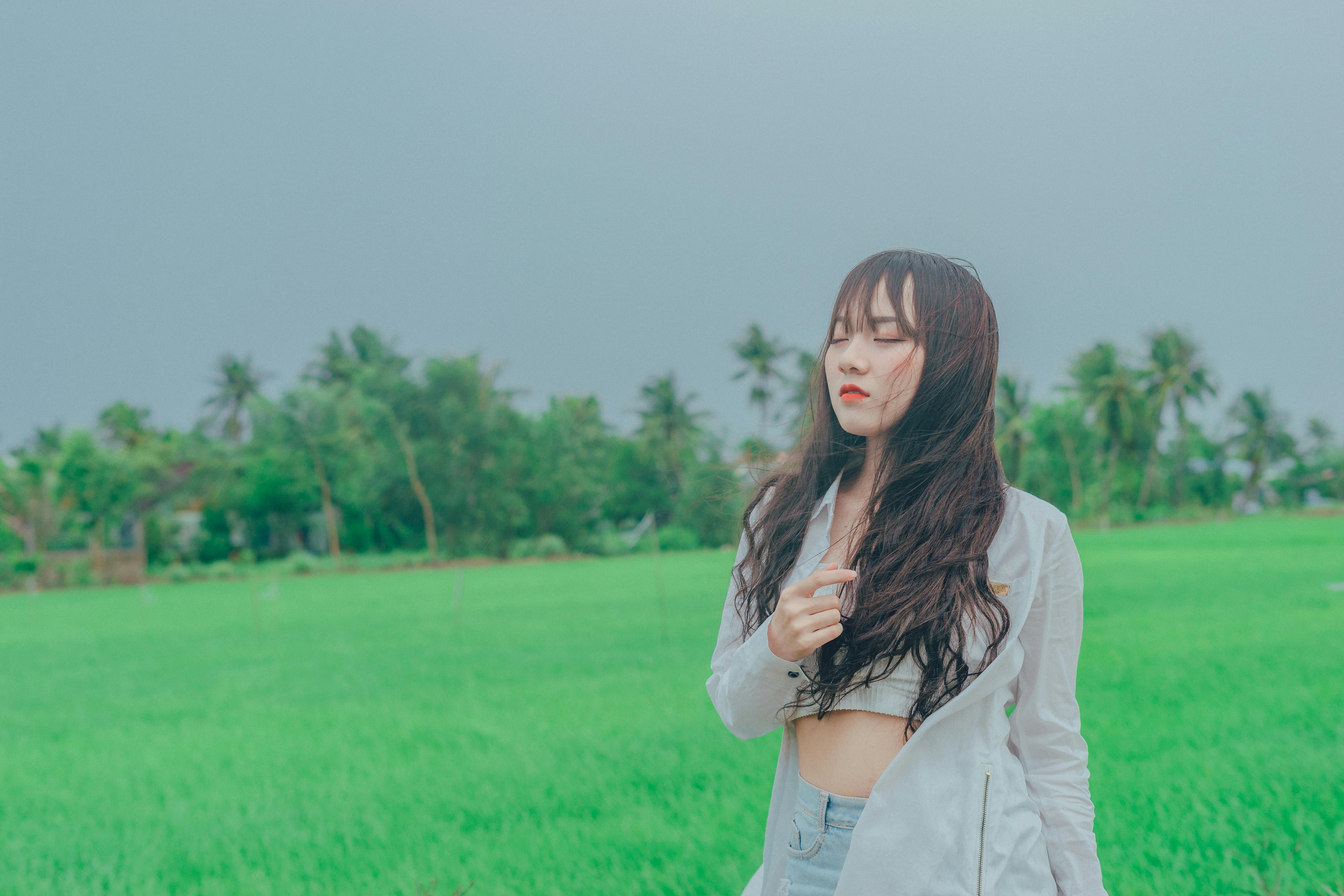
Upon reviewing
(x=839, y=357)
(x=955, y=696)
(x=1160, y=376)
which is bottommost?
(x=955, y=696)

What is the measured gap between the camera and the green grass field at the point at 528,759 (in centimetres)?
395

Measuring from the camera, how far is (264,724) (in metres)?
7.35

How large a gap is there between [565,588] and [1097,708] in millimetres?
14412

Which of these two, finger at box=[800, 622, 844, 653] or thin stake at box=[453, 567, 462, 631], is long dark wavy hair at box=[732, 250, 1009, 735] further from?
thin stake at box=[453, 567, 462, 631]

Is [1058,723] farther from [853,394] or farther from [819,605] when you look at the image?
[853,394]

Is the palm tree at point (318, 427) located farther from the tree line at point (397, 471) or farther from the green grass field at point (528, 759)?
the green grass field at point (528, 759)

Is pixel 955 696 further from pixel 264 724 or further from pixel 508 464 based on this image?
pixel 508 464

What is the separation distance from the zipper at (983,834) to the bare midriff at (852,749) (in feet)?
0.42

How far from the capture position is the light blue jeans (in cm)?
143

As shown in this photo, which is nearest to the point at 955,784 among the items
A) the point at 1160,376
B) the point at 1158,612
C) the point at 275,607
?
the point at 1158,612

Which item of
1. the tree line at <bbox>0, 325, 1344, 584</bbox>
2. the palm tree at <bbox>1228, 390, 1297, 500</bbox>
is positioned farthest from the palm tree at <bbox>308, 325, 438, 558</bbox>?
the palm tree at <bbox>1228, 390, 1297, 500</bbox>

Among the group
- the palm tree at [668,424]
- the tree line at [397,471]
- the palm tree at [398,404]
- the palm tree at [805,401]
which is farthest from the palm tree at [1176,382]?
the palm tree at [805,401]

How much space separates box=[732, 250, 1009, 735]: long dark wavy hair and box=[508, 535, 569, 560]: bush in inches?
1357

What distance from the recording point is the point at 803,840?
1485mm
